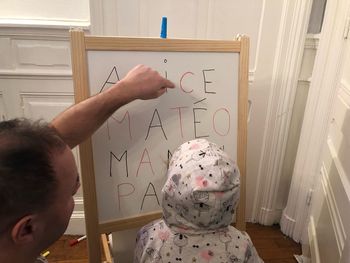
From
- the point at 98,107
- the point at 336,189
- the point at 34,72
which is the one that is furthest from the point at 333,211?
the point at 34,72

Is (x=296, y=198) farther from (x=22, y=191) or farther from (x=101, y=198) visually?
(x=22, y=191)

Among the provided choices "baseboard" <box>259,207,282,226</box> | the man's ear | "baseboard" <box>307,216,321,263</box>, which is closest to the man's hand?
the man's ear

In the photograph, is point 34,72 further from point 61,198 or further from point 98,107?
point 61,198

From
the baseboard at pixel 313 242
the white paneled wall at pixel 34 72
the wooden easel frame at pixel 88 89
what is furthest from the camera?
the white paneled wall at pixel 34 72

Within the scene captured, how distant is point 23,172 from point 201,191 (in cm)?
41

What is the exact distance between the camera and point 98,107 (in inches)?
37.0

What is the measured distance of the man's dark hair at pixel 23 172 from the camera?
52 cm

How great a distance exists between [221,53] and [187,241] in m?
0.64

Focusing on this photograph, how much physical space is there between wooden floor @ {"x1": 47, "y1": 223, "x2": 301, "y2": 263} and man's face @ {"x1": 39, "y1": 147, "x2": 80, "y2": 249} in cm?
116

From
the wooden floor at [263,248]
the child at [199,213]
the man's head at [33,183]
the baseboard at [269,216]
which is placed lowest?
the wooden floor at [263,248]

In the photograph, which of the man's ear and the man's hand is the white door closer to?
the man's hand

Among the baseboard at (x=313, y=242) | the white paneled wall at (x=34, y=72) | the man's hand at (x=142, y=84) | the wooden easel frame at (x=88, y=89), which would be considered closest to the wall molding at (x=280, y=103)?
the baseboard at (x=313, y=242)

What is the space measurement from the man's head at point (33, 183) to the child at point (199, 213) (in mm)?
297

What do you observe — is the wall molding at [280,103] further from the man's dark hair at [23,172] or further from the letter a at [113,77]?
the man's dark hair at [23,172]
